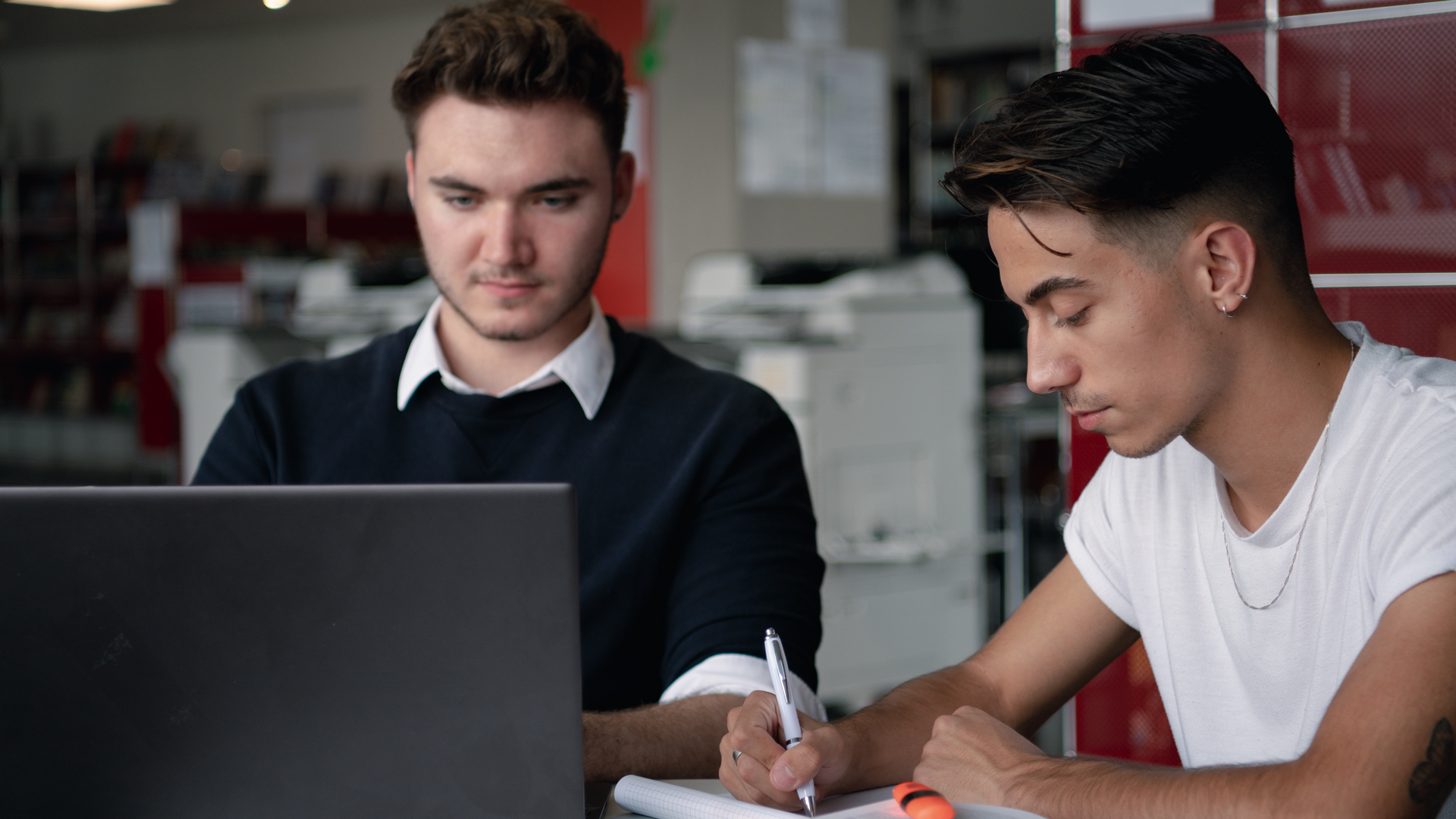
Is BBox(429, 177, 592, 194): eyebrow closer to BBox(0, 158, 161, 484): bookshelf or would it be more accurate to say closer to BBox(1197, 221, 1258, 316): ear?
BBox(1197, 221, 1258, 316): ear

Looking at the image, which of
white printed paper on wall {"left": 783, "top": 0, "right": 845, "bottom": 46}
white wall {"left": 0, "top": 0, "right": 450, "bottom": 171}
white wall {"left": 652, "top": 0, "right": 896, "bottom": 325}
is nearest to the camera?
white wall {"left": 652, "top": 0, "right": 896, "bottom": 325}

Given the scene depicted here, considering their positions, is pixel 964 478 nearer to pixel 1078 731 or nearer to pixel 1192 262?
pixel 1078 731

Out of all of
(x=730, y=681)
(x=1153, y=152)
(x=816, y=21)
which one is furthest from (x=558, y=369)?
(x=816, y=21)

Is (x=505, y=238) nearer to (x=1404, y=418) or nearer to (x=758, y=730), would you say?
(x=758, y=730)

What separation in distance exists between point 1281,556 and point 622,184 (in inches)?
33.4

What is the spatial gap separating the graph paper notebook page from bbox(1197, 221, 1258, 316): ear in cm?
44

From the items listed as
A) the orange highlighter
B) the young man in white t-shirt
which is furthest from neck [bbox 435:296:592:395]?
the orange highlighter

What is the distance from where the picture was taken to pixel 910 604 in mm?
3285

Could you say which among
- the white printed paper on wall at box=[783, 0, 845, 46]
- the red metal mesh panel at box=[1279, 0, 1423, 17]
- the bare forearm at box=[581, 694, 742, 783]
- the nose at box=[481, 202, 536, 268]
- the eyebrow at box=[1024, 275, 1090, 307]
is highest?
the white printed paper on wall at box=[783, 0, 845, 46]

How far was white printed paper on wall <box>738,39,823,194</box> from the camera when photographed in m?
5.30

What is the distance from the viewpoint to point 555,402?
4.58 ft

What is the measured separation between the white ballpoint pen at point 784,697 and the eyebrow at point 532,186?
0.66 meters

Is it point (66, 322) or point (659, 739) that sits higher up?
point (66, 322)

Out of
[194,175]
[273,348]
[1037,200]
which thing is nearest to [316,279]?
[273,348]
